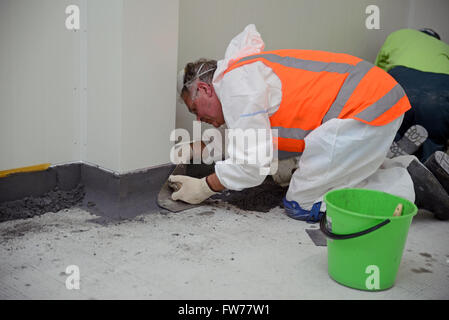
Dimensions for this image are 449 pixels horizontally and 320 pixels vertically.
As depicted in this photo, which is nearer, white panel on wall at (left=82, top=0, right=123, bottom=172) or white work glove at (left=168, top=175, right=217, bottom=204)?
white panel on wall at (left=82, top=0, right=123, bottom=172)

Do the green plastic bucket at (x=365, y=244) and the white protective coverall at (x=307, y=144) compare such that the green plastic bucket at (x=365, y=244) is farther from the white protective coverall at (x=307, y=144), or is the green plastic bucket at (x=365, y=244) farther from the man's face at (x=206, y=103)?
the man's face at (x=206, y=103)

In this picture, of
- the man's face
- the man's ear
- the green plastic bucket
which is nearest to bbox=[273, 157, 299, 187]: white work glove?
the man's face

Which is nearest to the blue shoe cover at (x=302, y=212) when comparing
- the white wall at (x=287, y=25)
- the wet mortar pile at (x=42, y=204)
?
the white wall at (x=287, y=25)

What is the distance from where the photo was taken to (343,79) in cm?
209

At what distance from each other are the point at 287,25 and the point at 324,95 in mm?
1104

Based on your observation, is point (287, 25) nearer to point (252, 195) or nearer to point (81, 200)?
point (252, 195)

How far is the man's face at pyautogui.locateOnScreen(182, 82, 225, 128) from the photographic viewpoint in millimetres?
2115

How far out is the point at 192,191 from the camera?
223cm

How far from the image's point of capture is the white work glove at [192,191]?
2.22 m

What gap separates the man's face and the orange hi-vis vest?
15cm

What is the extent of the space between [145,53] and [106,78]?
0.20 meters

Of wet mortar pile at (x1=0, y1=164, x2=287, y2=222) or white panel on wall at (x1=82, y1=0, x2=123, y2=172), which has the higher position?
white panel on wall at (x1=82, y1=0, x2=123, y2=172)

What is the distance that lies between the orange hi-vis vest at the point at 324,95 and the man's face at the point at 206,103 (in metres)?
0.15

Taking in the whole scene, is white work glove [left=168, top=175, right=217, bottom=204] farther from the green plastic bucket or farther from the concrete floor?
the green plastic bucket
